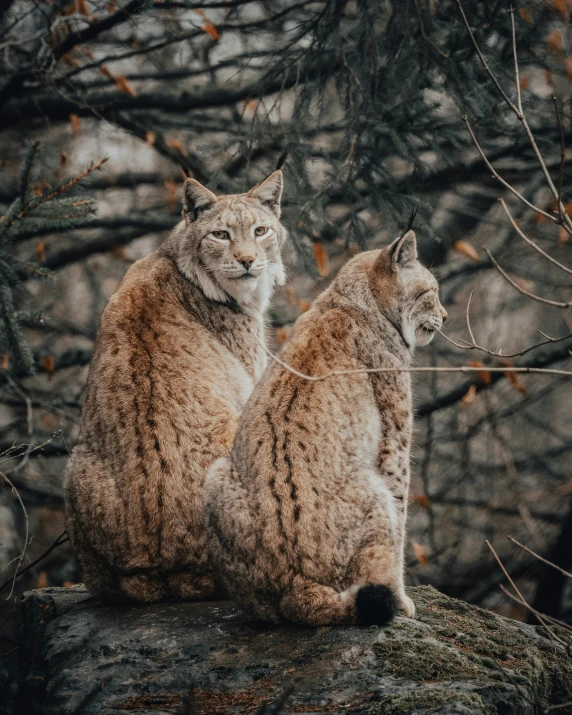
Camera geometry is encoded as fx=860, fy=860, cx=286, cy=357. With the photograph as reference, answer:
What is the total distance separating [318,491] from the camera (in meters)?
4.31

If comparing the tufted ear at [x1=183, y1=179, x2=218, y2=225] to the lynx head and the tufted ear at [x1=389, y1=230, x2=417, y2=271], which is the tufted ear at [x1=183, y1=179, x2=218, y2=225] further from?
the tufted ear at [x1=389, y1=230, x2=417, y2=271]

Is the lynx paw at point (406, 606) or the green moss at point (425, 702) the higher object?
the lynx paw at point (406, 606)

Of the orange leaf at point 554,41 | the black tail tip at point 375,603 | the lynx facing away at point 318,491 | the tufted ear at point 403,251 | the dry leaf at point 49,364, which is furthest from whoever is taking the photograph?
the dry leaf at point 49,364

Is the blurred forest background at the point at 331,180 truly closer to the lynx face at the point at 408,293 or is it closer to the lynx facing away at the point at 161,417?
the lynx facing away at the point at 161,417

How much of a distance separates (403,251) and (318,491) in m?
1.90

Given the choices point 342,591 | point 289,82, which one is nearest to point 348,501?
point 342,591

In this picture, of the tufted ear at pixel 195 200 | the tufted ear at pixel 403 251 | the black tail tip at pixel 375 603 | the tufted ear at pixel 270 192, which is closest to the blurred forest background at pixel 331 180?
the tufted ear at pixel 270 192

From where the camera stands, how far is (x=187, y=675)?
4.07 m

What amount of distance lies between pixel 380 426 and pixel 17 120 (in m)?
6.47

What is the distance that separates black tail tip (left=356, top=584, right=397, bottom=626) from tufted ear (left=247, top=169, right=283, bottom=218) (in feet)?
11.3

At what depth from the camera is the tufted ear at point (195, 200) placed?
6.32m

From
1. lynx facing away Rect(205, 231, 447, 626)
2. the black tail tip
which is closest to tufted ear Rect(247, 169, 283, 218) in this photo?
lynx facing away Rect(205, 231, 447, 626)

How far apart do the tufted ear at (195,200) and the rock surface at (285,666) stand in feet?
9.46

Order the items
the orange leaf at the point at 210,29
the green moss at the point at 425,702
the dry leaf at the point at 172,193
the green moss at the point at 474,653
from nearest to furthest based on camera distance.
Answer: the green moss at the point at 425,702
the green moss at the point at 474,653
the orange leaf at the point at 210,29
the dry leaf at the point at 172,193
